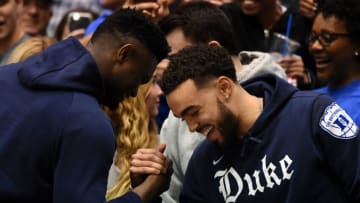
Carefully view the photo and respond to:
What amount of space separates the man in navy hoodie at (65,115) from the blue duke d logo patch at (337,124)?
0.73 meters

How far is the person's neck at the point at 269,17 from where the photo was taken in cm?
548

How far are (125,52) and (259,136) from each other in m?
0.66

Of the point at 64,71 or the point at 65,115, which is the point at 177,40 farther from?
the point at 65,115

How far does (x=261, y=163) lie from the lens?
350 cm

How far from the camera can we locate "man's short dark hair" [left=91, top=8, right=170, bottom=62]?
338cm

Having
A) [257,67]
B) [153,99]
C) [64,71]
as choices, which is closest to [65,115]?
[64,71]

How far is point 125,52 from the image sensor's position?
334 cm

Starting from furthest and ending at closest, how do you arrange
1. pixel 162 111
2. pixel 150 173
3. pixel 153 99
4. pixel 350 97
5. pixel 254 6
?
pixel 254 6
pixel 162 111
pixel 153 99
pixel 350 97
pixel 150 173

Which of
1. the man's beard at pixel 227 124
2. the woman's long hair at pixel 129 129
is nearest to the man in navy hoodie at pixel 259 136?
the man's beard at pixel 227 124

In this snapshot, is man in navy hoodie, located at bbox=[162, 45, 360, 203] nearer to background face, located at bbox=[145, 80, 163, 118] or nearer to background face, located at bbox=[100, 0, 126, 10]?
background face, located at bbox=[145, 80, 163, 118]

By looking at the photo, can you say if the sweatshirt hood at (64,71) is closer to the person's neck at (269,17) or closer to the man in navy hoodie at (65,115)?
the man in navy hoodie at (65,115)

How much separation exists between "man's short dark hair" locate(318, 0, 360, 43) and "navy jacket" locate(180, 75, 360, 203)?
69cm

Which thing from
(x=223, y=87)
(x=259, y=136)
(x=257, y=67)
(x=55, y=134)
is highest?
(x=55, y=134)

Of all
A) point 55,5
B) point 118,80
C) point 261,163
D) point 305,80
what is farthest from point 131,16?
point 55,5
